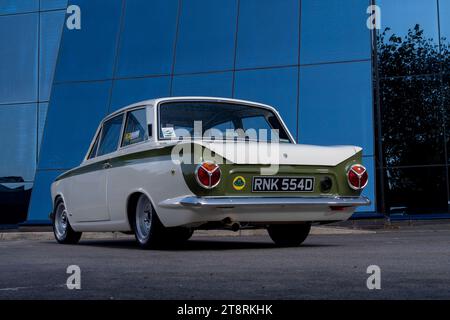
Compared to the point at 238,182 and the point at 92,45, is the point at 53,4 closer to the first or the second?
the point at 92,45

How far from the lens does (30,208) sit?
813 inches

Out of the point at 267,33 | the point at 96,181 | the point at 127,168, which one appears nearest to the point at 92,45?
the point at 267,33

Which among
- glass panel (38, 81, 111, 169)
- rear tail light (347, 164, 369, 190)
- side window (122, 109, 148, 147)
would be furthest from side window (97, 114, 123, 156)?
glass panel (38, 81, 111, 169)

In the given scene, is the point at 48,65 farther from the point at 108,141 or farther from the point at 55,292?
the point at 55,292

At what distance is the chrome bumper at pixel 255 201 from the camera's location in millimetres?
7312

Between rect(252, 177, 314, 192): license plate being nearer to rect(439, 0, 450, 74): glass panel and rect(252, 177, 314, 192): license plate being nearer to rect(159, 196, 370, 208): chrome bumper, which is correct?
rect(159, 196, 370, 208): chrome bumper

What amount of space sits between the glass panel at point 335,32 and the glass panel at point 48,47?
7.76m

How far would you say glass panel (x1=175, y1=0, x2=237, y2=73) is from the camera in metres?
19.8

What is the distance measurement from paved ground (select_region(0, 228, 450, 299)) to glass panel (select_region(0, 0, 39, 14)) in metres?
16.9

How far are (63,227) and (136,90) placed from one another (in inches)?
403

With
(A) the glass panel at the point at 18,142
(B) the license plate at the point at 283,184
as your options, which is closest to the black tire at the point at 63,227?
(B) the license plate at the point at 283,184

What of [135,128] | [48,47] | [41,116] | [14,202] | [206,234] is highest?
[48,47]

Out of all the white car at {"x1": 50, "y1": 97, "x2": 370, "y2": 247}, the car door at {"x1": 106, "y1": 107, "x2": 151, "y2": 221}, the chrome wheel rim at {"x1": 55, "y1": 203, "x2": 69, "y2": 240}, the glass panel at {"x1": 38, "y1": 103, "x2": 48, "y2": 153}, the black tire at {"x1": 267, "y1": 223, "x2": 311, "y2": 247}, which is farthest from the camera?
the glass panel at {"x1": 38, "y1": 103, "x2": 48, "y2": 153}

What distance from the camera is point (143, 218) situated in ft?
27.0
